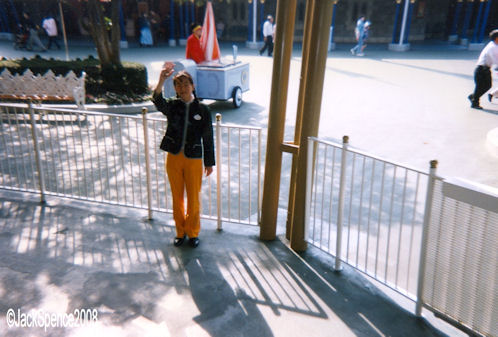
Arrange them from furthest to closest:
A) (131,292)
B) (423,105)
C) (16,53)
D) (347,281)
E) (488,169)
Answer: (16,53) < (423,105) < (488,169) < (347,281) < (131,292)

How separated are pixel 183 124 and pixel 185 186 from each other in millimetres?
685

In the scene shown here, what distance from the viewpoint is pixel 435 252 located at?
3564 millimetres

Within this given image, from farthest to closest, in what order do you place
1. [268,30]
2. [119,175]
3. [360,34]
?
[360,34], [268,30], [119,175]

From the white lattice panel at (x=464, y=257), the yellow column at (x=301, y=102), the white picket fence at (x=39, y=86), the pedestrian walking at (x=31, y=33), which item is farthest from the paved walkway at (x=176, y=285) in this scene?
the pedestrian walking at (x=31, y=33)

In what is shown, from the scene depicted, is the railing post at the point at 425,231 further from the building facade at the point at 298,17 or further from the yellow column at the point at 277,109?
the building facade at the point at 298,17

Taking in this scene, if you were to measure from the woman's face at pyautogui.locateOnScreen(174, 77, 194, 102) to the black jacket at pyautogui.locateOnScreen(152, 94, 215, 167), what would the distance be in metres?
0.06

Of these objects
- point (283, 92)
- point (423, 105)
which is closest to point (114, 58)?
point (423, 105)

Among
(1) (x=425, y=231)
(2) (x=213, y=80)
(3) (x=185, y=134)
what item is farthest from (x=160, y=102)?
(2) (x=213, y=80)

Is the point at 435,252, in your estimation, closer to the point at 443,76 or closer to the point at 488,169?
the point at 488,169

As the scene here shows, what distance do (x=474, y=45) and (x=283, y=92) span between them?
25.7 meters

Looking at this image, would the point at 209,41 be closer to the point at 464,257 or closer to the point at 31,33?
the point at 464,257

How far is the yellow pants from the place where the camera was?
14.8 feet

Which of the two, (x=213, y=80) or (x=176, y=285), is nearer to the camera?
(x=176, y=285)

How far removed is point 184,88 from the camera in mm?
4395
